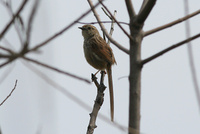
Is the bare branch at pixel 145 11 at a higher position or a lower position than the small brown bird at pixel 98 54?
lower

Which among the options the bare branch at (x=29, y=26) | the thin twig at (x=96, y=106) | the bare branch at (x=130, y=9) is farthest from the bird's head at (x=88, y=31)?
the bare branch at (x=29, y=26)

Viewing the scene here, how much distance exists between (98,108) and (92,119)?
379 mm

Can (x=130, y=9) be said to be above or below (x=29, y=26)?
above

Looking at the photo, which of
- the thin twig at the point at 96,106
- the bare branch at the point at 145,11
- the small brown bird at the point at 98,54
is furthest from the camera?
the small brown bird at the point at 98,54

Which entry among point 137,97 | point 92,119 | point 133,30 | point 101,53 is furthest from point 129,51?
point 101,53

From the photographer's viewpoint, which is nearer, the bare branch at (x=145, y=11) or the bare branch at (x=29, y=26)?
the bare branch at (x=29, y=26)

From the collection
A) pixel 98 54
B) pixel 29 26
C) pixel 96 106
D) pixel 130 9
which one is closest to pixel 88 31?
pixel 98 54

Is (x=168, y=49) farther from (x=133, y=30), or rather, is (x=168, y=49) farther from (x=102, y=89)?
(x=102, y=89)

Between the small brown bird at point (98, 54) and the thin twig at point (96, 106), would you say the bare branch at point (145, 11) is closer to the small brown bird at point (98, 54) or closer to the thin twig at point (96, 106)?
the thin twig at point (96, 106)

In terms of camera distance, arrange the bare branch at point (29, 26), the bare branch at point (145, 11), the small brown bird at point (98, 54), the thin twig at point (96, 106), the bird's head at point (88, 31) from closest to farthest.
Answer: the bare branch at point (29, 26) < the bare branch at point (145, 11) < the thin twig at point (96, 106) < the small brown bird at point (98, 54) < the bird's head at point (88, 31)

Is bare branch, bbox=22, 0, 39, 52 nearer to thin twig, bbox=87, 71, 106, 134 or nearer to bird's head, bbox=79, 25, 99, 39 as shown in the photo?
thin twig, bbox=87, 71, 106, 134

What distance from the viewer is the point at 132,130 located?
156 centimetres

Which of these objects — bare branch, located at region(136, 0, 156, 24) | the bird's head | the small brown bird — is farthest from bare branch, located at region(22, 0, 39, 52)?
the bird's head

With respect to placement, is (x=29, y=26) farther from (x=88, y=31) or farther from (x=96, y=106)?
(x=88, y=31)
